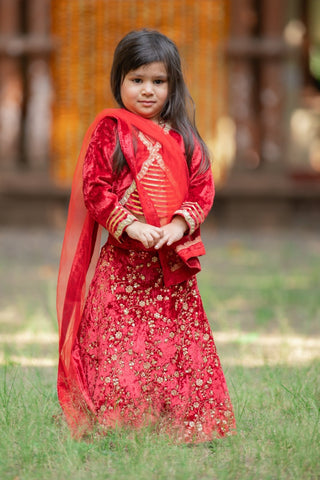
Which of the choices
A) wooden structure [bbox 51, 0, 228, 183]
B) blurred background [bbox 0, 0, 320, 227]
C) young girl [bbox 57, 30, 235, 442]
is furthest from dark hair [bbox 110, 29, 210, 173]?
wooden structure [bbox 51, 0, 228, 183]

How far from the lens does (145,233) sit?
2.33m

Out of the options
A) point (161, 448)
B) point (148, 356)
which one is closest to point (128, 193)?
point (148, 356)

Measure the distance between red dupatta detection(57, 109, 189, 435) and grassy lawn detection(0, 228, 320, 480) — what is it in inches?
4.5

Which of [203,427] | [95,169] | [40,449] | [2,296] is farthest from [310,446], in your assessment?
[2,296]

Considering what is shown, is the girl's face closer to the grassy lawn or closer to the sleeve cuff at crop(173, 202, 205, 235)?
the sleeve cuff at crop(173, 202, 205, 235)

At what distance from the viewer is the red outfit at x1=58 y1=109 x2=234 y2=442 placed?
95.0 inches

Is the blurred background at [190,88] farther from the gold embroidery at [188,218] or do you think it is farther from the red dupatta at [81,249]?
the gold embroidery at [188,218]

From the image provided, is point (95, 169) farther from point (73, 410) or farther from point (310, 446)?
point (310, 446)

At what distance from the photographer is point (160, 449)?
7.16 ft

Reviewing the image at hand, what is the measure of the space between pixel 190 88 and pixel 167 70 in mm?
6069

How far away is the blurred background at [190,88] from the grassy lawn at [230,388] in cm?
250

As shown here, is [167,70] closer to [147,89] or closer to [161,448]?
[147,89]

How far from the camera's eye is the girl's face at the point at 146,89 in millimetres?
2455

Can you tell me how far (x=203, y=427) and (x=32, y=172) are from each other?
6492mm
